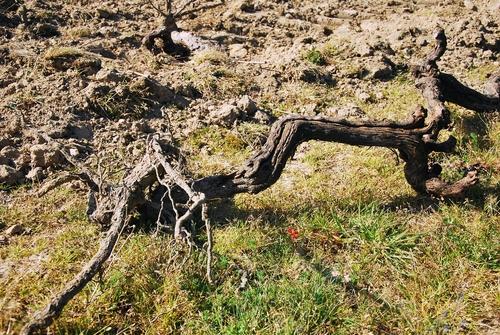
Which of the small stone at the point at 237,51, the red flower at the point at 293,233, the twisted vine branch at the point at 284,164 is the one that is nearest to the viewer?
the twisted vine branch at the point at 284,164

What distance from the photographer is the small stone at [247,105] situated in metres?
6.14

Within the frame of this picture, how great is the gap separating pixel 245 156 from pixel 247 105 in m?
0.94

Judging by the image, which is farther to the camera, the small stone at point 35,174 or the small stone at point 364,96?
the small stone at point 364,96

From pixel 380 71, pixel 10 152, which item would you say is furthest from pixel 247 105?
pixel 10 152

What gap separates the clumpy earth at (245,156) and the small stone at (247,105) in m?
0.03

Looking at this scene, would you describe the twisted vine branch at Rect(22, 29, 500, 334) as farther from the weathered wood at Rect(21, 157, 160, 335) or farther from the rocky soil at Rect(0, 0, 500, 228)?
the rocky soil at Rect(0, 0, 500, 228)

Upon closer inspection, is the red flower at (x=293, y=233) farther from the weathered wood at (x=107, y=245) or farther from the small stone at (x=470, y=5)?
the small stone at (x=470, y=5)

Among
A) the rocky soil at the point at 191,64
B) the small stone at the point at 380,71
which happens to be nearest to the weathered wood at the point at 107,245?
the rocky soil at the point at 191,64

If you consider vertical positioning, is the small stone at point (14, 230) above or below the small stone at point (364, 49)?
below

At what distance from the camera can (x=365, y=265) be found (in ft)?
12.6

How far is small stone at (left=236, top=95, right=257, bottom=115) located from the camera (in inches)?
242

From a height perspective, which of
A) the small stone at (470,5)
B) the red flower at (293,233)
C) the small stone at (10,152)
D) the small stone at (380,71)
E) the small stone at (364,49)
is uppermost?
the small stone at (470,5)

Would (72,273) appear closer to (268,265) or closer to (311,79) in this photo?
(268,265)

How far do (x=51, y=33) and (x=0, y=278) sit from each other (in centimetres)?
511
